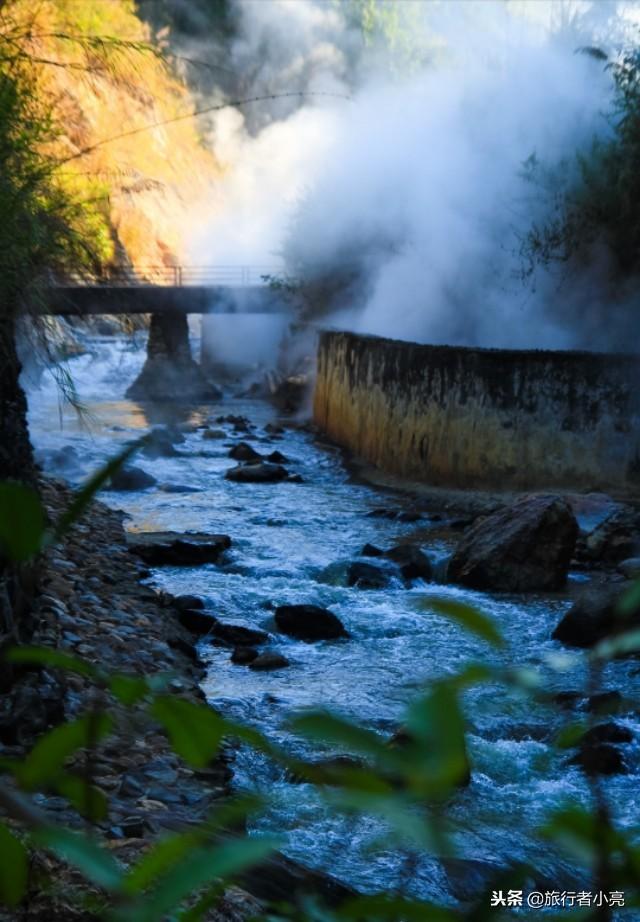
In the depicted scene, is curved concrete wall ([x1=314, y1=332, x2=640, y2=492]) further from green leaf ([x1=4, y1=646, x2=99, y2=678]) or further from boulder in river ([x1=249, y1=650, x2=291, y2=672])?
green leaf ([x1=4, y1=646, x2=99, y2=678])

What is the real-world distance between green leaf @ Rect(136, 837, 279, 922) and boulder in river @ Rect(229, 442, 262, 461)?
16.4 m

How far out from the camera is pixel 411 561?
34.4ft

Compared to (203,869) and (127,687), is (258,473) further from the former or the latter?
(203,869)

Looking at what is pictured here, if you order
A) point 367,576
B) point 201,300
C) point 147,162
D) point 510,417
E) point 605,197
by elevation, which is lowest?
point 367,576

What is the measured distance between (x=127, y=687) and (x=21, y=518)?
136mm

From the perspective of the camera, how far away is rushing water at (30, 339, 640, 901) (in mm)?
4391

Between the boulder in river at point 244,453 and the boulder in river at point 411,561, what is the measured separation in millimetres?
6500

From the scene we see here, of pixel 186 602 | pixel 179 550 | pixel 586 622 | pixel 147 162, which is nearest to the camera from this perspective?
pixel 586 622

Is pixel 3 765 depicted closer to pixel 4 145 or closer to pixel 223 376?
pixel 4 145

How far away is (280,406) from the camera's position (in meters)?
24.8

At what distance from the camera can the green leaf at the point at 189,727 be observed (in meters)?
0.82

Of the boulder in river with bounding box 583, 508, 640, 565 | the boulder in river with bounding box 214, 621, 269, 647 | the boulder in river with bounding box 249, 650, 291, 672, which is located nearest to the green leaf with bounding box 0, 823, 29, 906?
the boulder in river with bounding box 249, 650, 291, 672

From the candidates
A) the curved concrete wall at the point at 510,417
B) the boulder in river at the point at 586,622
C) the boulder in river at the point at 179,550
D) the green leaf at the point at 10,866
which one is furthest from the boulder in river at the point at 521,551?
the green leaf at the point at 10,866

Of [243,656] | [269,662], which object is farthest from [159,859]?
[243,656]
